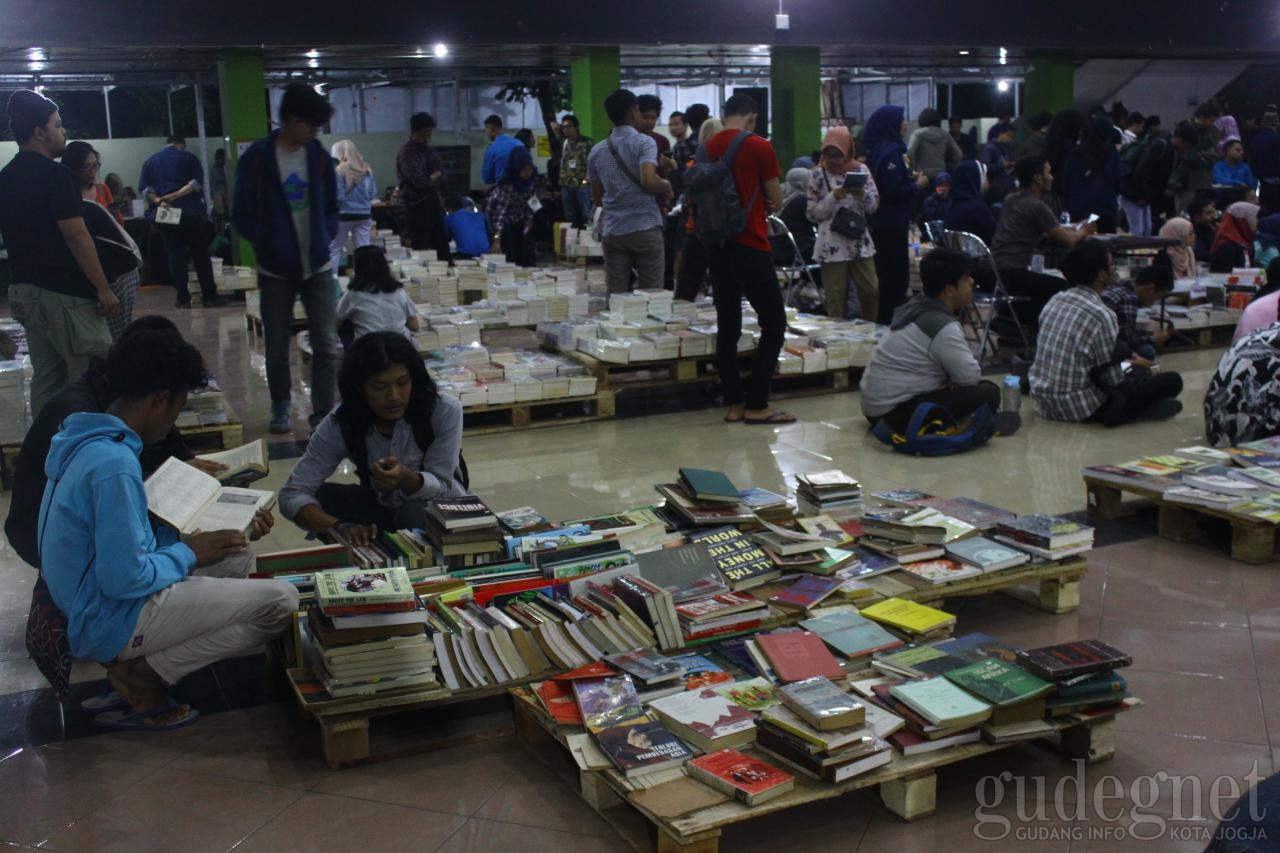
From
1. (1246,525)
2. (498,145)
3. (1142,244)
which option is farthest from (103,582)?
(498,145)

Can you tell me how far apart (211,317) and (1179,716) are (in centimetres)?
1032

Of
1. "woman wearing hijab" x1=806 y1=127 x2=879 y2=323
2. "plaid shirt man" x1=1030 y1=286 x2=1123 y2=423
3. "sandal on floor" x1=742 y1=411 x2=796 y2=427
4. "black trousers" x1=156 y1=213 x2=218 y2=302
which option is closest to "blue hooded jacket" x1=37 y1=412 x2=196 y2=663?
"sandal on floor" x1=742 y1=411 x2=796 y2=427

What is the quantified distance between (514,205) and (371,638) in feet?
33.6

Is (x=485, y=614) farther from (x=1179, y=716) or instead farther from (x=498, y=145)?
(x=498, y=145)

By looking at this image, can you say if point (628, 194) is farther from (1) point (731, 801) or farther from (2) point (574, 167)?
(1) point (731, 801)

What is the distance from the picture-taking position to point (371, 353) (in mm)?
4176

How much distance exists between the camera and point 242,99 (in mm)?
14453

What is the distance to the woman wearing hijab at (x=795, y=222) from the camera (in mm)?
10547

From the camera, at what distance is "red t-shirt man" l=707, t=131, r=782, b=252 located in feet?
21.8

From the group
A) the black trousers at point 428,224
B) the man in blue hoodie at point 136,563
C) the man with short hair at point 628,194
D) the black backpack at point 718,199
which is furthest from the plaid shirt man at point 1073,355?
the black trousers at point 428,224

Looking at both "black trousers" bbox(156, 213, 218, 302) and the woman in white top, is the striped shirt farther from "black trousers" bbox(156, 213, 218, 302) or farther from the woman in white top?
"black trousers" bbox(156, 213, 218, 302)

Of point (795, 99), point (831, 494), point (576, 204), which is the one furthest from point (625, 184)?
point (795, 99)

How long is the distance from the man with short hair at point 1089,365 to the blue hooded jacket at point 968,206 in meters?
2.80

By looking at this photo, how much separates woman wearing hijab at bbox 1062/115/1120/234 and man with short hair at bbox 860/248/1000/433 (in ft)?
15.9
